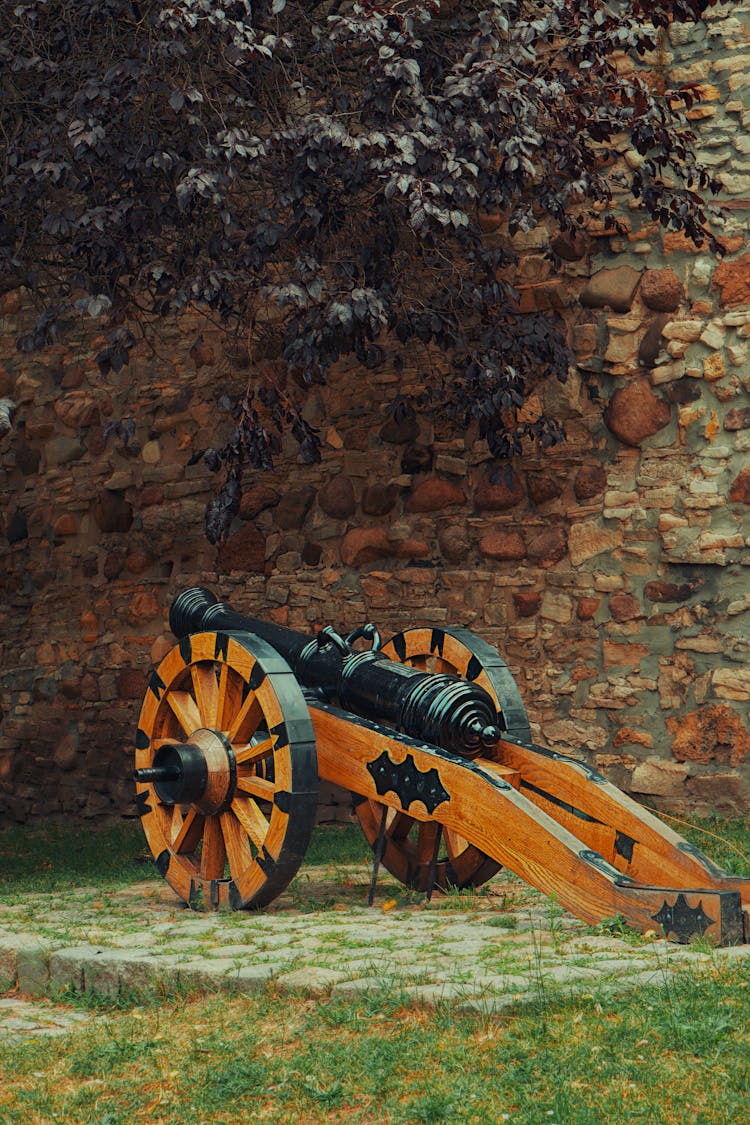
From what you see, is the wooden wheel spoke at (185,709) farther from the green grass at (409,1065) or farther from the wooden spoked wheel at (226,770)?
the green grass at (409,1065)

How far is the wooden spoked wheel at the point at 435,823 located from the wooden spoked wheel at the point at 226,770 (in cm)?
48

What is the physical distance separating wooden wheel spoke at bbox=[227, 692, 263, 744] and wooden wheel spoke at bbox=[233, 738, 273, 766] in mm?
57

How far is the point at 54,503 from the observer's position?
31.3ft

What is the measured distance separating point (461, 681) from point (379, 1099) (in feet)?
6.81

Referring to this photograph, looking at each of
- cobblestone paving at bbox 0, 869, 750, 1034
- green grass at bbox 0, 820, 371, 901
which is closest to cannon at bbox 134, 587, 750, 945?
cobblestone paving at bbox 0, 869, 750, 1034

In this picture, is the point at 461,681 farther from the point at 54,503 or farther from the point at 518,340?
the point at 54,503

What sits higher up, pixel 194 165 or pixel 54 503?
pixel 194 165

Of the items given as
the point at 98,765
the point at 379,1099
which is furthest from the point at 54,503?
the point at 379,1099

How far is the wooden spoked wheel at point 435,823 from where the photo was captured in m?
5.10

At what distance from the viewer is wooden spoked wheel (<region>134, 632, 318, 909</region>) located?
4.67 metres

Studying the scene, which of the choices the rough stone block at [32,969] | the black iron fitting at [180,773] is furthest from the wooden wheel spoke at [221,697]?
the rough stone block at [32,969]

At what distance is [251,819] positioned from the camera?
192 inches

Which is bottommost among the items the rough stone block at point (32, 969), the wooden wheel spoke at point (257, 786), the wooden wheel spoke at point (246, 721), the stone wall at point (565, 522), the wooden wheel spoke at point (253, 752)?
the rough stone block at point (32, 969)

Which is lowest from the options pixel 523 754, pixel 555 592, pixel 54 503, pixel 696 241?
pixel 523 754
